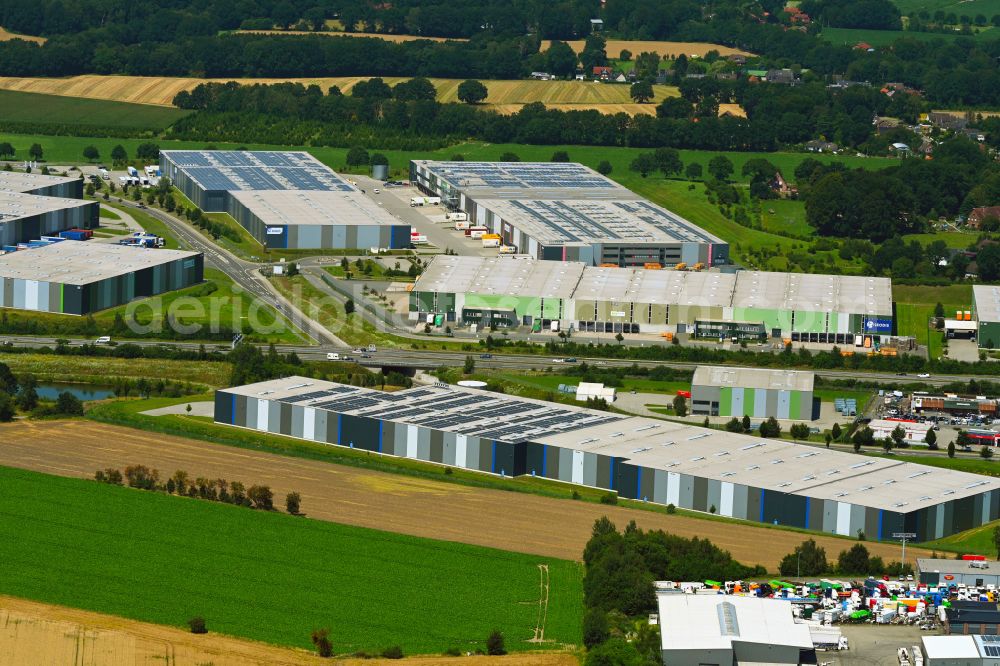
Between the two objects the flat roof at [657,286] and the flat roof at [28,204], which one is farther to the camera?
the flat roof at [28,204]

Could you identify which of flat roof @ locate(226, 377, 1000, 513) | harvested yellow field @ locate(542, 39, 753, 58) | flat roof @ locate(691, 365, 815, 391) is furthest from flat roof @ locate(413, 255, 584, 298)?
harvested yellow field @ locate(542, 39, 753, 58)

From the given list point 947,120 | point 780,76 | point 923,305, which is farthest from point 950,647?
point 780,76

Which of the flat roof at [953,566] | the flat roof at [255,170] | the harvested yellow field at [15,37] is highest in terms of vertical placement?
the harvested yellow field at [15,37]

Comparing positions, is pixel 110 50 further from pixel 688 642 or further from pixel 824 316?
pixel 688 642

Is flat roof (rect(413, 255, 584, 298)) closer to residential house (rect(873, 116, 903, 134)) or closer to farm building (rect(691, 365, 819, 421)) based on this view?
farm building (rect(691, 365, 819, 421))

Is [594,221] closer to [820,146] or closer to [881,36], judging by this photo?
[820,146]

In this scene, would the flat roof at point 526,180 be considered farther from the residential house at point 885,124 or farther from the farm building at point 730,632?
the farm building at point 730,632

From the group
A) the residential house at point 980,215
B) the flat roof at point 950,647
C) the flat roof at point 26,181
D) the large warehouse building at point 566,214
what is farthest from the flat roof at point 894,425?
the flat roof at point 26,181
